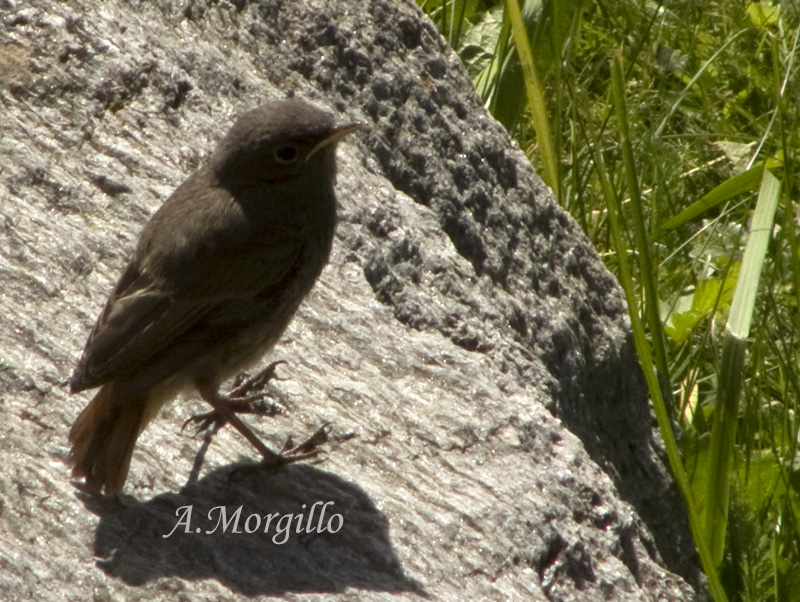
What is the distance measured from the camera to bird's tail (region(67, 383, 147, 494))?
3432mm

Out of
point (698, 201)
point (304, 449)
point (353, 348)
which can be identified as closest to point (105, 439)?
point (304, 449)

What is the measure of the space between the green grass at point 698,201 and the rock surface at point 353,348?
0.93 ft

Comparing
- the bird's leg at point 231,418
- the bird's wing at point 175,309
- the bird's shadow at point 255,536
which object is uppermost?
the bird's wing at point 175,309

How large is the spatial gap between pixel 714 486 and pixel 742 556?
2.24 feet

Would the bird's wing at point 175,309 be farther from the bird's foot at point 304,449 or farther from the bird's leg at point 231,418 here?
the bird's foot at point 304,449

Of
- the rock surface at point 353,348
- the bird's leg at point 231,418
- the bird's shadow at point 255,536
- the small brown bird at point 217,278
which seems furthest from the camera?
the bird's leg at point 231,418

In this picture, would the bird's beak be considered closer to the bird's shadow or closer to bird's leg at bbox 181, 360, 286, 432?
bird's leg at bbox 181, 360, 286, 432

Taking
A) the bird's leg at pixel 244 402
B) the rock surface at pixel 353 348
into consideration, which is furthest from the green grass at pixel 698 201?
the bird's leg at pixel 244 402

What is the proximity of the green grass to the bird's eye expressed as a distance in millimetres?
1038

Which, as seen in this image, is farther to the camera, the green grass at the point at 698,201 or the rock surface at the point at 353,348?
the green grass at the point at 698,201

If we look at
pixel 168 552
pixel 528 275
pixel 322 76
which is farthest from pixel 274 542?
pixel 322 76

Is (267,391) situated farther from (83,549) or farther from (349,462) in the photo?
(83,549)

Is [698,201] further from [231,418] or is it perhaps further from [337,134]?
[231,418]

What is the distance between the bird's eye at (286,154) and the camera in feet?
13.6
